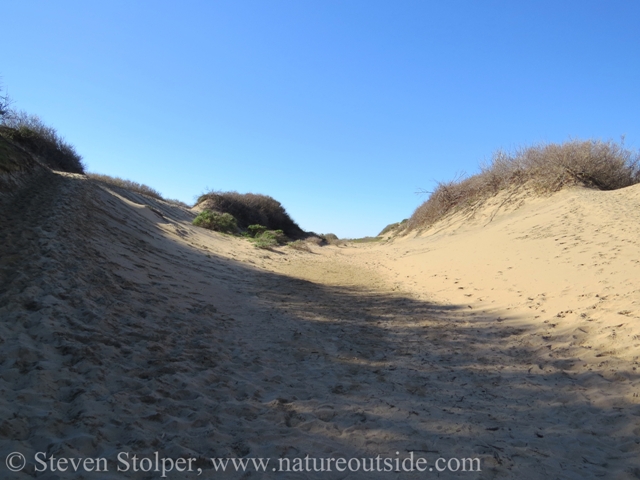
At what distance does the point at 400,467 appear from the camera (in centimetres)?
263

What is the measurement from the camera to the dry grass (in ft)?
49.5

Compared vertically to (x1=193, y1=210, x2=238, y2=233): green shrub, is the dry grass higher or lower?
higher

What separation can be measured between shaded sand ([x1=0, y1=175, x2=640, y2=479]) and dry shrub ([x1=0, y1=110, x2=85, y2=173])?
1080cm

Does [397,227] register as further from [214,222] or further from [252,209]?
[214,222]

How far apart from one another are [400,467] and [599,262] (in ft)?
21.8

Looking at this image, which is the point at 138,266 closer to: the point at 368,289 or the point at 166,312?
the point at 166,312

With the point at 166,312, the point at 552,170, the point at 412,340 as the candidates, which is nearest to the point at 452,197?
the point at 552,170

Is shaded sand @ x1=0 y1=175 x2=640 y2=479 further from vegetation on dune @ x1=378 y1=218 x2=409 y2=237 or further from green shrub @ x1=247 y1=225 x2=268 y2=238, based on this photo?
vegetation on dune @ x1=378 y1=218 x2=409 y2=237

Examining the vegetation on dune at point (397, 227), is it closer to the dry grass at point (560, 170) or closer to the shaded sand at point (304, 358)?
the dry grass at point (560, 170)

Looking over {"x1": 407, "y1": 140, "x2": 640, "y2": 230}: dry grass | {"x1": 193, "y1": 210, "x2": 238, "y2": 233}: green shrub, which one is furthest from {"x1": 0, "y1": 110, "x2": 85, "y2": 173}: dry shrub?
{"x1": 407, "y1": 140, "x2": 640, "y2": 230}: dry grass

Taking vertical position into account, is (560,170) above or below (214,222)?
above

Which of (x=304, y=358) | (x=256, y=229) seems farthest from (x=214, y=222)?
(x=304, y=358)

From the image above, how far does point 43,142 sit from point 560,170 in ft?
76.3

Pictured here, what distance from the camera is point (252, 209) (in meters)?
29.5
